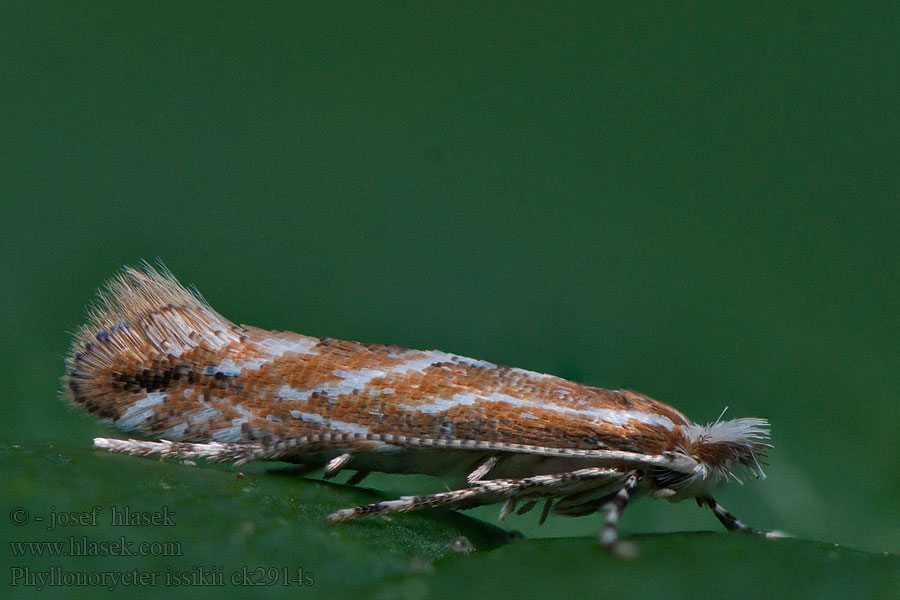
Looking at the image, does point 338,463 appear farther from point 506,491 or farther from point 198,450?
point 506,491

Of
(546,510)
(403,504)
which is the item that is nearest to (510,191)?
(546,510)

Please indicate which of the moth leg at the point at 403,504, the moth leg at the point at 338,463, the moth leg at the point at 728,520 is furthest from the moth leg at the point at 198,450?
the moth leg at the point at 728,520

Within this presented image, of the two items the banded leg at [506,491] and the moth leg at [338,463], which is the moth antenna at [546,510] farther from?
the moth leg at [338,463]

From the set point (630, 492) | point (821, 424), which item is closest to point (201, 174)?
point (630, 492)

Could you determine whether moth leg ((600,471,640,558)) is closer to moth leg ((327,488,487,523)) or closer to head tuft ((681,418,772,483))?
head tuft ((681,418,772,483))

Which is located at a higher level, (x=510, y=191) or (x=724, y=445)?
(x=510, y=191)

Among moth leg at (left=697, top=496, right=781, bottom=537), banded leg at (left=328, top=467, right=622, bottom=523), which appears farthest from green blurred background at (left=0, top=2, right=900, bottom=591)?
banded leg at (left=328, top=467, right=622, bottom=523)
